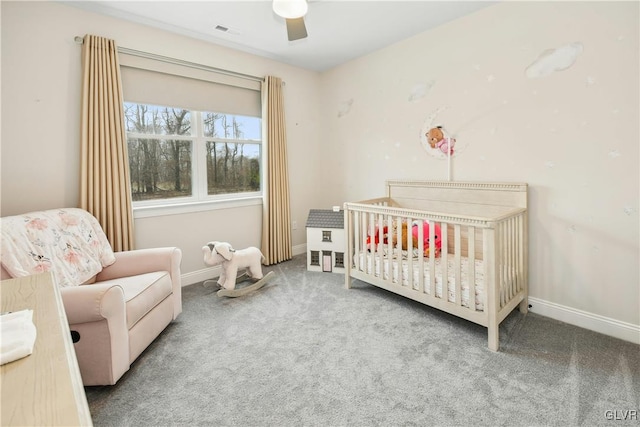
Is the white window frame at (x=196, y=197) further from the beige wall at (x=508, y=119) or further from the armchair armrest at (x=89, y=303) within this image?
the armchair armrest at (x=89, y=303)

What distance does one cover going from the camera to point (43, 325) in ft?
2.75

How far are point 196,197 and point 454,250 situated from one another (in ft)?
8.08

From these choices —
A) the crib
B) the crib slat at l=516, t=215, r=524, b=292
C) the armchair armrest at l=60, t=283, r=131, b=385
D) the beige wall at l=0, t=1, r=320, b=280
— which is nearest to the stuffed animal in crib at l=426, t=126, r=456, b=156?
the crib

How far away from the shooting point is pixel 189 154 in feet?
10.6

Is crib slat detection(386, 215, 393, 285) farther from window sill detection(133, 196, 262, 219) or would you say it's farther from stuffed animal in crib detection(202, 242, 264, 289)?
window sill detection(133, 196, 262, 219)

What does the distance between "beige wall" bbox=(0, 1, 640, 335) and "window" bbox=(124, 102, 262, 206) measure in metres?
0.36

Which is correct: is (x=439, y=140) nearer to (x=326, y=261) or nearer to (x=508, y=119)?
(x=508, y=119)

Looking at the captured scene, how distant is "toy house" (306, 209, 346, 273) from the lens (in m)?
3.36

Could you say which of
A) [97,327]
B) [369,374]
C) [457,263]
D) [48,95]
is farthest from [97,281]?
[457,263]

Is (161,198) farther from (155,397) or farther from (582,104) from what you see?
(582,104)

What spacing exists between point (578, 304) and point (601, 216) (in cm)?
62

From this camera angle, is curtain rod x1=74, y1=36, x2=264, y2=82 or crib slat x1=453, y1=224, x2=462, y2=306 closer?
crib slat x1=453, y1=224, x2=462, y2=306

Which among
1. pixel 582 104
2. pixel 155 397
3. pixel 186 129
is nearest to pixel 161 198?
pixel 186 129

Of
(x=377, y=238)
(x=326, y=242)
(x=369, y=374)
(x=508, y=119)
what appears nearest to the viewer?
(x=369, y=374)
